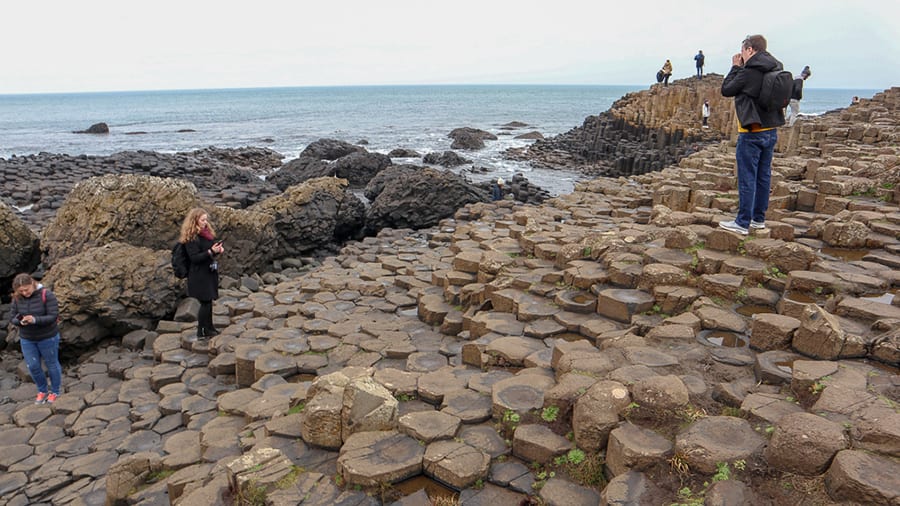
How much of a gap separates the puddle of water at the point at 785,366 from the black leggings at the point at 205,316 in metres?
7.23

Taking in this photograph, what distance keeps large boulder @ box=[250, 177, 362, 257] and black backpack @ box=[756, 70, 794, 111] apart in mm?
10613

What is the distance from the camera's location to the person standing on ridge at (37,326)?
685 centimetres

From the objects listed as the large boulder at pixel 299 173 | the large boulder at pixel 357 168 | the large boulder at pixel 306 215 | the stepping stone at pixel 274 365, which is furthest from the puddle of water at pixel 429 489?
the large boulder at pixel 357 168

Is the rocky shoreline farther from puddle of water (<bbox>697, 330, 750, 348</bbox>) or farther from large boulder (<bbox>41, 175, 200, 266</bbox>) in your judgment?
large boulder (<bbox>41, 175, 200, 266</bbox>)

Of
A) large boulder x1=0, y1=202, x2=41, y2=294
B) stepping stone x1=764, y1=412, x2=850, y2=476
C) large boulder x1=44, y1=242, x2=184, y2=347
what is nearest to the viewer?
stepping stone x1=764, y1=412, x2=850, y2=476

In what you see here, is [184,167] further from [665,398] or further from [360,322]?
[665,398]

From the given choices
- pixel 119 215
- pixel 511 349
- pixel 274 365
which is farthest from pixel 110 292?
pixel 511 349

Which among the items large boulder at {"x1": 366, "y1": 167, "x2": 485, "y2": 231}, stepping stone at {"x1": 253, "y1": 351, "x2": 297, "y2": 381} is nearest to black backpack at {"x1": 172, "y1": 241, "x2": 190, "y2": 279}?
stepping stone at {"x1": 253, "y1": 351, "x2": 297, "y2": 381}

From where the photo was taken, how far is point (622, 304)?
6070mm

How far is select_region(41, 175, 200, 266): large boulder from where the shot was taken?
35.3 feet

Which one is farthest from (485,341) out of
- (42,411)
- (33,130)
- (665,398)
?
(33,130)

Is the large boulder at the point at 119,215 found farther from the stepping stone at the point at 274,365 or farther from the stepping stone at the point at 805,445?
the stepping stone at the point at 805,445

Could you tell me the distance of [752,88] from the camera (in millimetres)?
6098

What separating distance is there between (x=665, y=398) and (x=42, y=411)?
7551 mm
